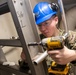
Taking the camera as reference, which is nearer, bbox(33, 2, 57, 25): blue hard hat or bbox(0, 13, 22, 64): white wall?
bbox(33, 2, 57, 25): blue hard hat

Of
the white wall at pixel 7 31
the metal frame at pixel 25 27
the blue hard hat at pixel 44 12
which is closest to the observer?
the metal frame at pixel 25 27

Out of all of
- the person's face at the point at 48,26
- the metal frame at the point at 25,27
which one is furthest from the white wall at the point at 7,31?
the metal frame at the point at 25,27

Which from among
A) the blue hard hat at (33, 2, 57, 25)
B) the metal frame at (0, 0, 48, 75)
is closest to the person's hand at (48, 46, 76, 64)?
the metal frame at (0, 0, 48, 75)

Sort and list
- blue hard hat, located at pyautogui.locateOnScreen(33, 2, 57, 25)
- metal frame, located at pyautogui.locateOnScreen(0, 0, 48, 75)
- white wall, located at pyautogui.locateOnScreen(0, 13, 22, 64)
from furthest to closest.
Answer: white wall, located at pyautogui.locateOnScreen(0, 13, 22, 64)
blue hard hat, located at pyautogui.locateOnScreen(33, 2, 57, 25)
metal frame, located at pyautogui.locateOnScreen(0, 0, 48, 75)

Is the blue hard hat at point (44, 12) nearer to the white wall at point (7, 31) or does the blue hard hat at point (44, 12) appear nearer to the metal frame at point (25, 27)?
the metal frame at point (25, 27)

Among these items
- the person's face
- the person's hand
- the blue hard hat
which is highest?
the blue hard hat

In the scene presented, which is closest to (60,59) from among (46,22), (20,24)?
(20,24)

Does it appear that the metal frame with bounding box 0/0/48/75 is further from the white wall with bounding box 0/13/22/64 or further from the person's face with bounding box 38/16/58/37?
the white wall with bounding box 0/13/22/64

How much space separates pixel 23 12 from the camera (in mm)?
576

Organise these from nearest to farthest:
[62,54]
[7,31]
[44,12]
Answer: [62,54], [44,12], [7,31]

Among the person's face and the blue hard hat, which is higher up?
the blue hard hat

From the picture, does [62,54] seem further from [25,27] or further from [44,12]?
[44,12]

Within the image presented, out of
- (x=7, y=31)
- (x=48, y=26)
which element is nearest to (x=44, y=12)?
(x=48, y=26)

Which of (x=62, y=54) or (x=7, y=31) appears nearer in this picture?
(x=62, y=54)
